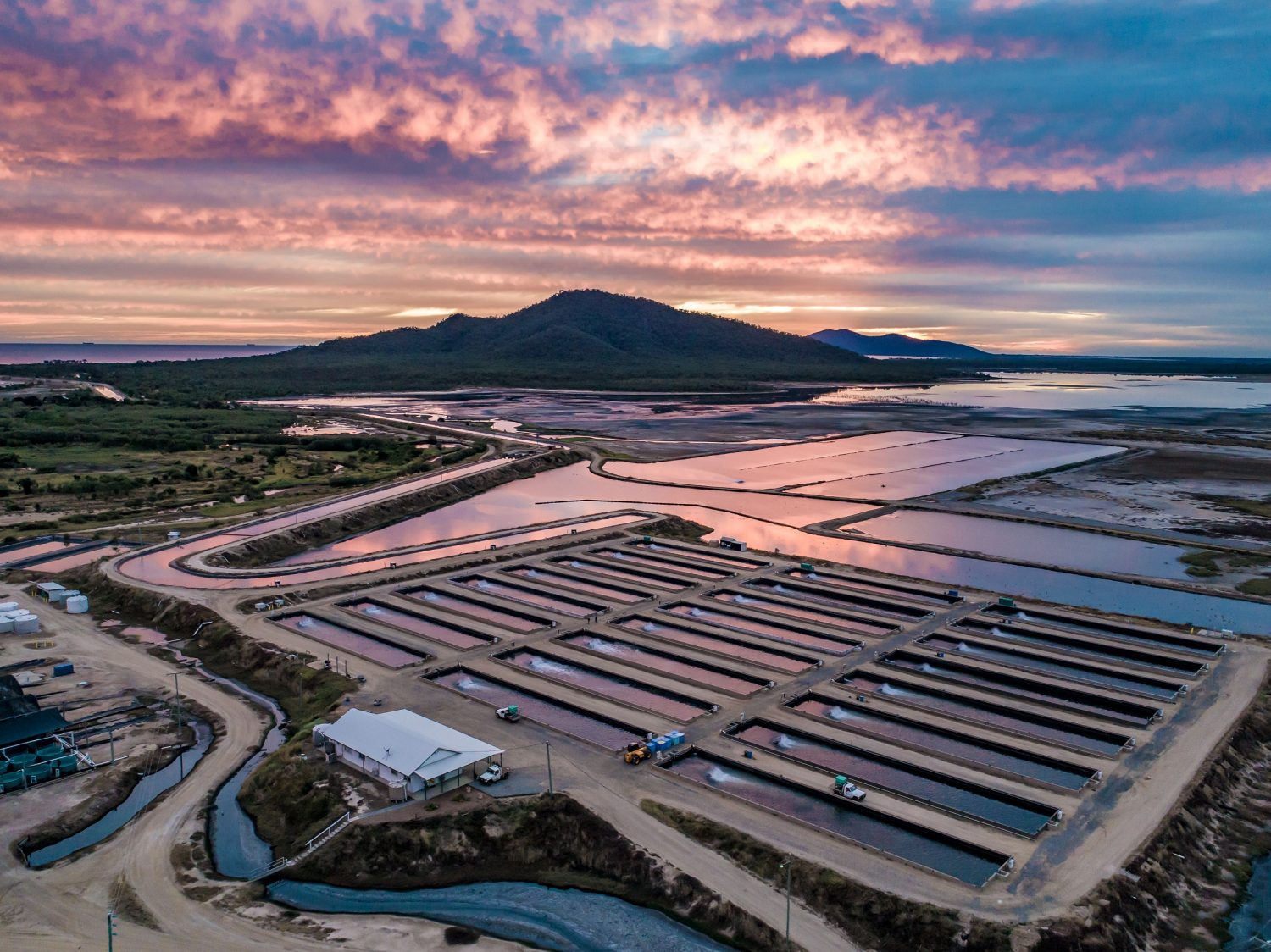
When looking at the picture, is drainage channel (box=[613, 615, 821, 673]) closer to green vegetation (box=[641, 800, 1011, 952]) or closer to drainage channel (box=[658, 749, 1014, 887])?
drainage channel (box=[658, 749, 1014, 887])

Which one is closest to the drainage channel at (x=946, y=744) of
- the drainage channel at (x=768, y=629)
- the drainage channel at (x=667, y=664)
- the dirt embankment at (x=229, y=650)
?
the drainage channel at (x=667, y=664)

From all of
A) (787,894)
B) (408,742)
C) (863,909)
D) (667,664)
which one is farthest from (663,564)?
(863,909)

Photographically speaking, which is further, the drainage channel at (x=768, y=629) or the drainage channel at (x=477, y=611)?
the drainage channel at (x=477, y=611)

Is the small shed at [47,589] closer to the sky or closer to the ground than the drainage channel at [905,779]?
closer to the sky

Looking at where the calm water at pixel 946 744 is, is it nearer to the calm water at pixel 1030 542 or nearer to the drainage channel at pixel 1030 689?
the drainage channel at pixel 1030 689

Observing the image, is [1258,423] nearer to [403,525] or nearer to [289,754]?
[403,525]

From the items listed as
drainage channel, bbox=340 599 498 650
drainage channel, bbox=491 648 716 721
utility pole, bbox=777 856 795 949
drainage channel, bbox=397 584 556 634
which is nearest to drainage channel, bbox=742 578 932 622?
drainage channel, bbox=397 584 556 634
